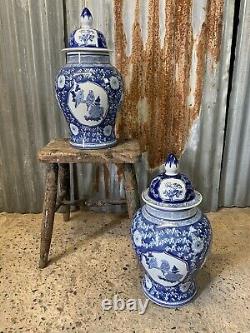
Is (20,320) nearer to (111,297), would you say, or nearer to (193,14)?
(111,297)

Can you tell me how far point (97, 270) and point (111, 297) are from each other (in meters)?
0.16

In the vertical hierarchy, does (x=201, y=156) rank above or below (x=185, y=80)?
below

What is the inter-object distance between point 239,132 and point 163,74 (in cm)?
48

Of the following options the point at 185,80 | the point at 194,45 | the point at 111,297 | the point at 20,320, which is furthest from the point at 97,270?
the point at 194,45

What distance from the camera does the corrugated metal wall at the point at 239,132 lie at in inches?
58.7

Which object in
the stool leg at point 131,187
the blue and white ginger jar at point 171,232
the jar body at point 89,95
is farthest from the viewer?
the stool leg at point 131,187

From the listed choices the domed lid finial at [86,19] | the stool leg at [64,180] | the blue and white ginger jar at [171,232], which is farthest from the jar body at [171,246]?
the domed lid finial at [86,19]

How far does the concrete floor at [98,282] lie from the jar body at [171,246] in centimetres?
9

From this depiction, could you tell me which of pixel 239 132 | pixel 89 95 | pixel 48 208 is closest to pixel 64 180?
pixel 48 208

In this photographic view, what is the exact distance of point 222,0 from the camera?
1.41 m

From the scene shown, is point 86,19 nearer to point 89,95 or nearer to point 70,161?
point 89,95

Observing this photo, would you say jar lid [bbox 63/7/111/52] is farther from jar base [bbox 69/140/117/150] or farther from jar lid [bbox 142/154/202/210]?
jar lid [bbox 142/154/202/210]

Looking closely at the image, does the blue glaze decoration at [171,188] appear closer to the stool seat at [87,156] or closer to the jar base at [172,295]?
the stool seat at [87,156]

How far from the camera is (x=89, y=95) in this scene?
1146mm
